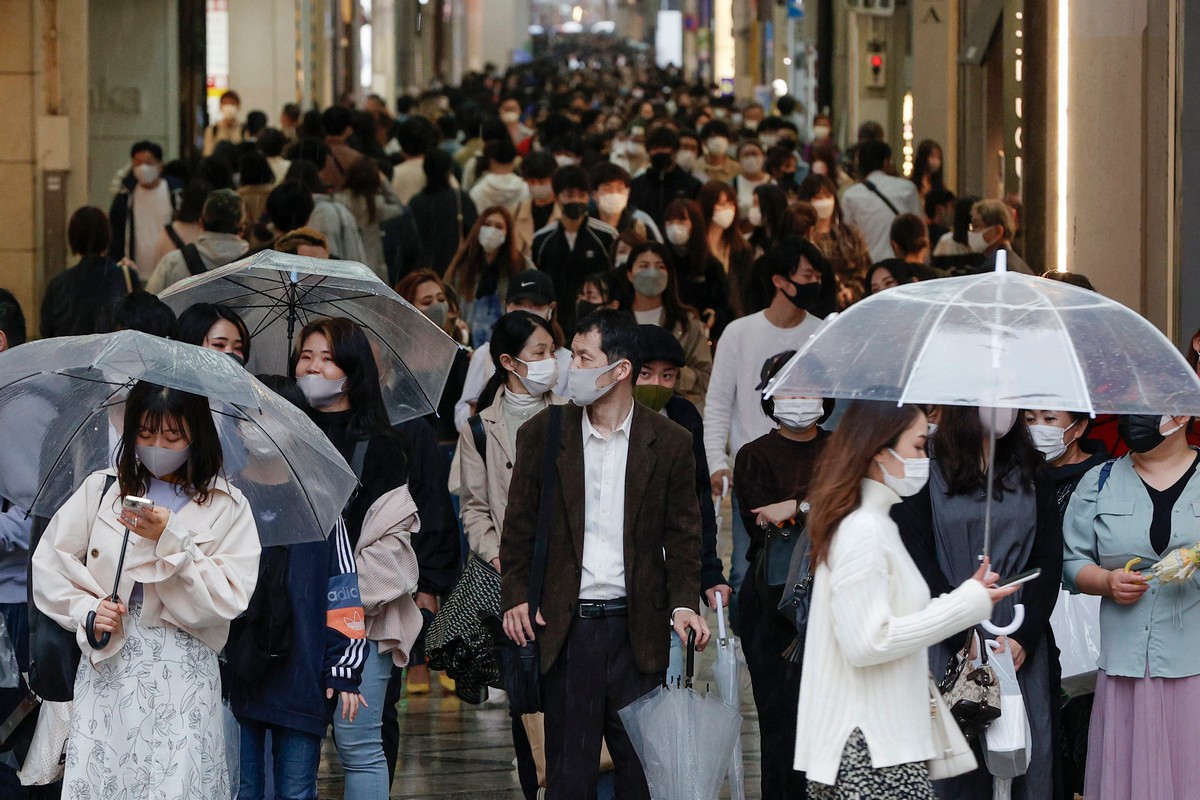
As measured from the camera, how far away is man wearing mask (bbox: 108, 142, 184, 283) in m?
12.4

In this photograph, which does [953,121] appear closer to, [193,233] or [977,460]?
[193,233]

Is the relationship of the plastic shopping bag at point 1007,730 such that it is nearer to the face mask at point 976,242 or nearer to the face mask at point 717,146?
the face mask at point 976,242

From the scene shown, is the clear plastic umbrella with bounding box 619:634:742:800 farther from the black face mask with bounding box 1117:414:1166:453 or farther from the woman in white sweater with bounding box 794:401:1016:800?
the black face mask with bounding box 1117:414:1166:453

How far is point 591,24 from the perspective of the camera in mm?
163250

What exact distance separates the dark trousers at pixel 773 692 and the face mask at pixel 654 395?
94cm

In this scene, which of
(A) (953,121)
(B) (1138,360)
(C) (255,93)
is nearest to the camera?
(B) (1138,360)

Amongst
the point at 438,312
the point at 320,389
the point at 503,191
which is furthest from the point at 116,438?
the point at 503,191

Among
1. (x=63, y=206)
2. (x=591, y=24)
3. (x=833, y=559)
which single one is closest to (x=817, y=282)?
(x=833, y=559)

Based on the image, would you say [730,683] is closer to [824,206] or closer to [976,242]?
[976,242]

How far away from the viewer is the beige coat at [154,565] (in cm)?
469

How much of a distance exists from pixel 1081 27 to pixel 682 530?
18.3 ft

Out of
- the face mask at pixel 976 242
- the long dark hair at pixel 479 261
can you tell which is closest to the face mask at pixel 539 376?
the long dark hair at pixel 479 261

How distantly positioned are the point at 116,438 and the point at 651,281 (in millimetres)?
4118

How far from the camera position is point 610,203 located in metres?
11.1
